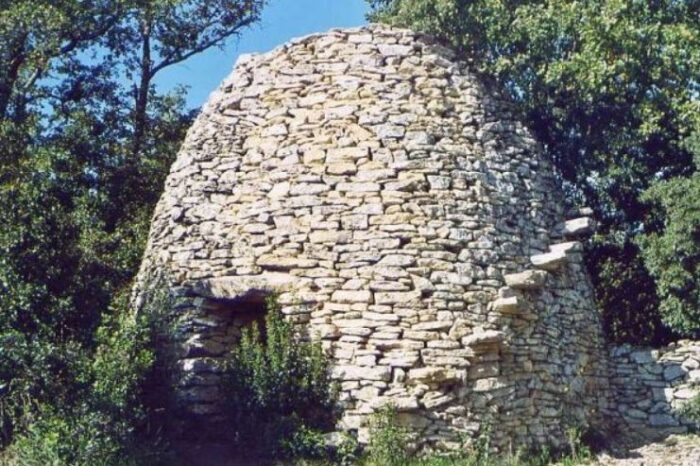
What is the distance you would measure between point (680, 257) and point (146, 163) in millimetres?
7903

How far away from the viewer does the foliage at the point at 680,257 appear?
10688 mm

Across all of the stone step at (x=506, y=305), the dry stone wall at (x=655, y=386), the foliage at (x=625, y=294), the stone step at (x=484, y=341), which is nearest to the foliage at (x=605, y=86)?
the foliage at (x=625, y=294)

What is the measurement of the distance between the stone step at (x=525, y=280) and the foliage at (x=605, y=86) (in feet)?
8.74

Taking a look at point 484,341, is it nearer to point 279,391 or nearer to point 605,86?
point 279,391

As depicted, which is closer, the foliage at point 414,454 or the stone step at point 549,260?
the foliage at point 414,454

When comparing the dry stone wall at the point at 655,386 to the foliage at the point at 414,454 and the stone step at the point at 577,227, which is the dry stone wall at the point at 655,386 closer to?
the stone step at the point at 577,227

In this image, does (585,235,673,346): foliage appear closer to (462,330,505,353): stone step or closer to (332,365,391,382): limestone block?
(462,330,505,353): stone step

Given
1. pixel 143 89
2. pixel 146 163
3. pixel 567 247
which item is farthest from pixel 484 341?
pixel 143 89

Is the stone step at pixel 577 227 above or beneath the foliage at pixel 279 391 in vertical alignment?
above

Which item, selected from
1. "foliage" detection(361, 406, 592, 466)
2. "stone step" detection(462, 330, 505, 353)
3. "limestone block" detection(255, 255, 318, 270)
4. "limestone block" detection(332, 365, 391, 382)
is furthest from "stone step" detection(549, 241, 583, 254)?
"limestone block" detection(255, 255, 318, 270)

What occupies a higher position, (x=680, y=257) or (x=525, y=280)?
(x=680, y=257)

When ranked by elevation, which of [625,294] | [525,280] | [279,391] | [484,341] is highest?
[625,294]

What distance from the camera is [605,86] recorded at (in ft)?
39.1

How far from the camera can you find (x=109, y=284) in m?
9.84
